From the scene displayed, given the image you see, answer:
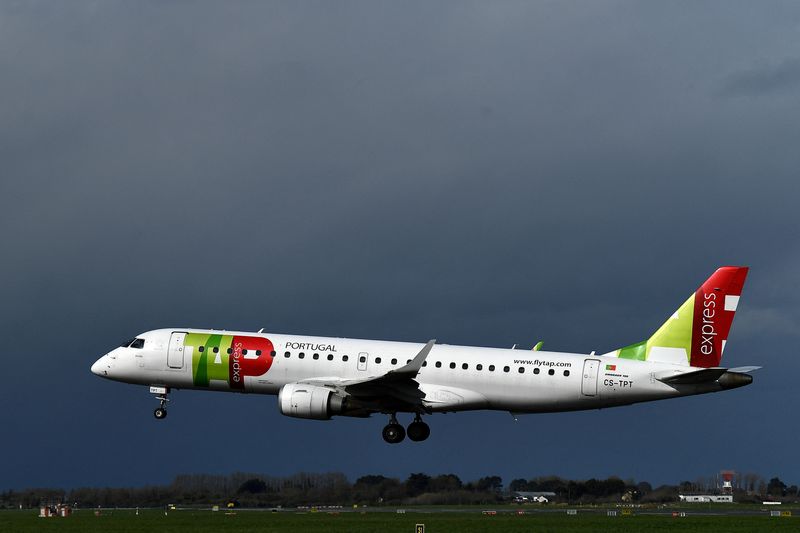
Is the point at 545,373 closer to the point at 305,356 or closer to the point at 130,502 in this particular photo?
the point at 305,356

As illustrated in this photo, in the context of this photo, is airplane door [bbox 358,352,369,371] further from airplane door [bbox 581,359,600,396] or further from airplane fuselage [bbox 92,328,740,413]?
airplane door [bbox 581,359,600,396]

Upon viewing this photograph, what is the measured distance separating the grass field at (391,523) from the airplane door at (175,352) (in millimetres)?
7991

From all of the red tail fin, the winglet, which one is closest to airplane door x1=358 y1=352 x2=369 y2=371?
the winglet

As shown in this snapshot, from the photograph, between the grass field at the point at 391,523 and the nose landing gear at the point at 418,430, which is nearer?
the grass field at the point at 391,523

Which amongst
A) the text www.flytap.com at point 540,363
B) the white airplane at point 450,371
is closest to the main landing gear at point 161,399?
the white airplane at point 450,371

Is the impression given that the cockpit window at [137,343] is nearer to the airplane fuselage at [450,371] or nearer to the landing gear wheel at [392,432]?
the airplane fuselage at [450,371]

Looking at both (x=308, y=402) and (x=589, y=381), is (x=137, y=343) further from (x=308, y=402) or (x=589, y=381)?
(x=589, y=381)

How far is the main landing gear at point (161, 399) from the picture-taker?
195ft

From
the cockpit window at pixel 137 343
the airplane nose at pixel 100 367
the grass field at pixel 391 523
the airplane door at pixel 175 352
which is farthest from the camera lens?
the airplane nose at pixel 100 367

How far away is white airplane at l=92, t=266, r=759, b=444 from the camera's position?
55969 millimetres

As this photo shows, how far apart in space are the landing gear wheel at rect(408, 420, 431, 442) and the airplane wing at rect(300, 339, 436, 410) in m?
1.38

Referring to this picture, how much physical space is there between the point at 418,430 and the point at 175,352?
11843mm

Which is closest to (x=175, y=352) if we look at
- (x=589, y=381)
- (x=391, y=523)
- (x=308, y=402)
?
(x=308, y=402)

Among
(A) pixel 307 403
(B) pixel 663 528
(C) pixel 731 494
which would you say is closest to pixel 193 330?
(A) pixel 307 403
